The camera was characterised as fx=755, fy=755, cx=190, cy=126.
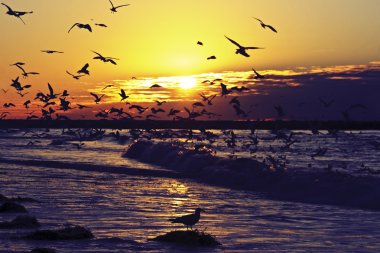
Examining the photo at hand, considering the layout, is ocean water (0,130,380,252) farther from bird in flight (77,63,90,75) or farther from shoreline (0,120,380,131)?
shoreline (0,120,380,131)

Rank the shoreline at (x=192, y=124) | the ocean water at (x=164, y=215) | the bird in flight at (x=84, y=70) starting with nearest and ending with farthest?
the ocean water at (x=164, y=215) → the bird in flight at (x=84, y=70) → the shoreline at (x=192, y=124)

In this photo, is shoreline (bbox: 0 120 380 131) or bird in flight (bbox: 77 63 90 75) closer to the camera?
bird in flight (bbox: 77 63 90 75)

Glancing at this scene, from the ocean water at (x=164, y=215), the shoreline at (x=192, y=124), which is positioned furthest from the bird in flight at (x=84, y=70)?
the shoreline at (x=192, y=124)

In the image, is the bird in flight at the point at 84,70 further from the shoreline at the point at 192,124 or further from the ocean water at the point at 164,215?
the shoreline at the point at 192,124

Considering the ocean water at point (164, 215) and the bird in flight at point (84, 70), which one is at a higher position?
the bird in flight at point (84, 70)

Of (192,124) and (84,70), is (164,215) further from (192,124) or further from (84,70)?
(192,124)

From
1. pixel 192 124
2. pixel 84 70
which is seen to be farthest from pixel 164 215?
pixel 192 124

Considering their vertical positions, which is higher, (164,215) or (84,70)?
(84,70)

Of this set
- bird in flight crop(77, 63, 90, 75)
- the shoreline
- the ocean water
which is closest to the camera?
the ocean water

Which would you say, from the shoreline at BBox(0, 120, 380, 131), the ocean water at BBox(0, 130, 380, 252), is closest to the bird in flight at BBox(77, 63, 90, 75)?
the ocean water at BBox(0, 130, 380, 252)

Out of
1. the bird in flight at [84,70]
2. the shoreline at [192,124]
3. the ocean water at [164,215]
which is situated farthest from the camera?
the shoreline at [192,124]

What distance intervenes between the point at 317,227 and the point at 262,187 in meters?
11.3

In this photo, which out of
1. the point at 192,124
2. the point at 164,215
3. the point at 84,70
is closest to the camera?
the point at 164,215

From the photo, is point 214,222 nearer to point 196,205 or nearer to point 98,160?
point 196,205
